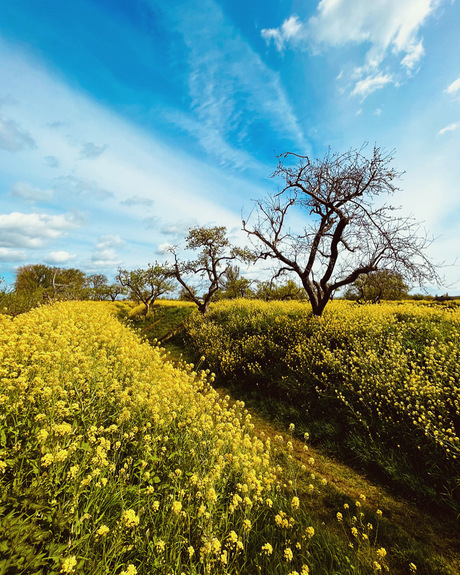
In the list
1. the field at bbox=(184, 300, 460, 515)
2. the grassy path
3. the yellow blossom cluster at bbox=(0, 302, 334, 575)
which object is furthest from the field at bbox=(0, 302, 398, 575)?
the field at bbox=(184, 300, 460, 515)

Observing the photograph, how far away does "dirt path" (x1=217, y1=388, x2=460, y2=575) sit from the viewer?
339 cm

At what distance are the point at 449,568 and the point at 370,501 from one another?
1223mm

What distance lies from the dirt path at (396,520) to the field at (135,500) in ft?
0.47

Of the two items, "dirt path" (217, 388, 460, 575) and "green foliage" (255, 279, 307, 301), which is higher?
"green foliage" (255, 279, 307, 301)

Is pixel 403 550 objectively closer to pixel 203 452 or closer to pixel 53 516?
pixel 203 452

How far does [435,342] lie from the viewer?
7715mm

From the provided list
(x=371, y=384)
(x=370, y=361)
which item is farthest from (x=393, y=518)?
(x=370, y=361)

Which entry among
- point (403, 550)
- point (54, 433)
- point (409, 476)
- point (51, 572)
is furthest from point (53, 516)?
point (409, 476)

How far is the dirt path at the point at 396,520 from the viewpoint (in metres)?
3.39

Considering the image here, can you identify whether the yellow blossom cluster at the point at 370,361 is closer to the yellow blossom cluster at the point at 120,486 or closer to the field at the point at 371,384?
the field at the point at 371,384

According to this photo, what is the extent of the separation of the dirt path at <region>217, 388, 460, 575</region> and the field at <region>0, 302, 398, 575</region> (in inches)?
5.7

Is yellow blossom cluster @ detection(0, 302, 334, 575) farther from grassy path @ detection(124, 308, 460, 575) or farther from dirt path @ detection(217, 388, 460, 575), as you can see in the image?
dirt path @ detection(217, 388, 460, 575)

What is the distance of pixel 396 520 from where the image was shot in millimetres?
4031

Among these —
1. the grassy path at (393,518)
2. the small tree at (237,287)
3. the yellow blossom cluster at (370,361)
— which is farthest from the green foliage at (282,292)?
the grassy path at (393,518)
